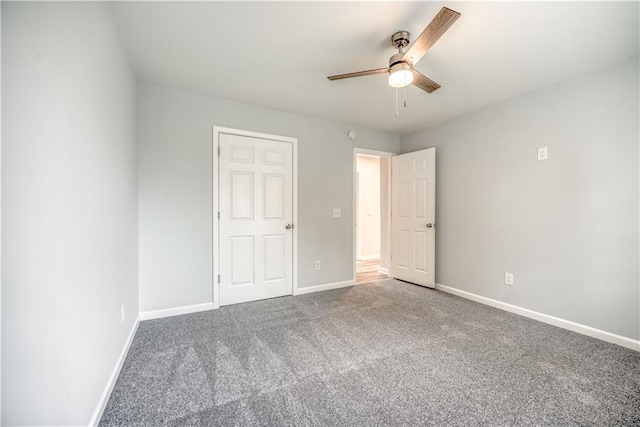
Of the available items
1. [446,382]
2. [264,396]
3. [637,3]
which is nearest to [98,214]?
[264,396]

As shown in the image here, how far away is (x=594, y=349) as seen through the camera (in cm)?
209

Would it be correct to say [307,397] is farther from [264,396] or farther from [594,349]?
[594,349]

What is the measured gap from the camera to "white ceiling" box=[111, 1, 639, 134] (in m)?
1.66

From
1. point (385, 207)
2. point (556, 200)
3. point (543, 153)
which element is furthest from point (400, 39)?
point (385, 207)

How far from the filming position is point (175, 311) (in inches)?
108

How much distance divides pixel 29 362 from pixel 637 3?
353cm

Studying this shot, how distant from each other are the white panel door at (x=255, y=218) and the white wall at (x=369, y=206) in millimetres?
2963

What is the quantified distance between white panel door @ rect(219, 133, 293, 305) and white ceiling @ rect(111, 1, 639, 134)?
667mm

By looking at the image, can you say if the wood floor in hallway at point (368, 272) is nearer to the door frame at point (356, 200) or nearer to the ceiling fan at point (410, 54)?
the door frame at point (356, 200)

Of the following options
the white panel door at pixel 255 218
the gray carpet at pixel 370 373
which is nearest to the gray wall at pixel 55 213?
the gray carpet at pixel 370 373

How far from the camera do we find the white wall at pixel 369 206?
603 cm

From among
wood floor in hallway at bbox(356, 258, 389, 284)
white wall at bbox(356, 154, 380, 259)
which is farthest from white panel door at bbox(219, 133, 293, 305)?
white wall at bbox(356, 154, 380, 259)

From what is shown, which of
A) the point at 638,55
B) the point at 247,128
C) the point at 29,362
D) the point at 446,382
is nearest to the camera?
the point at 29,362

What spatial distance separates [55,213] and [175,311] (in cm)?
209
